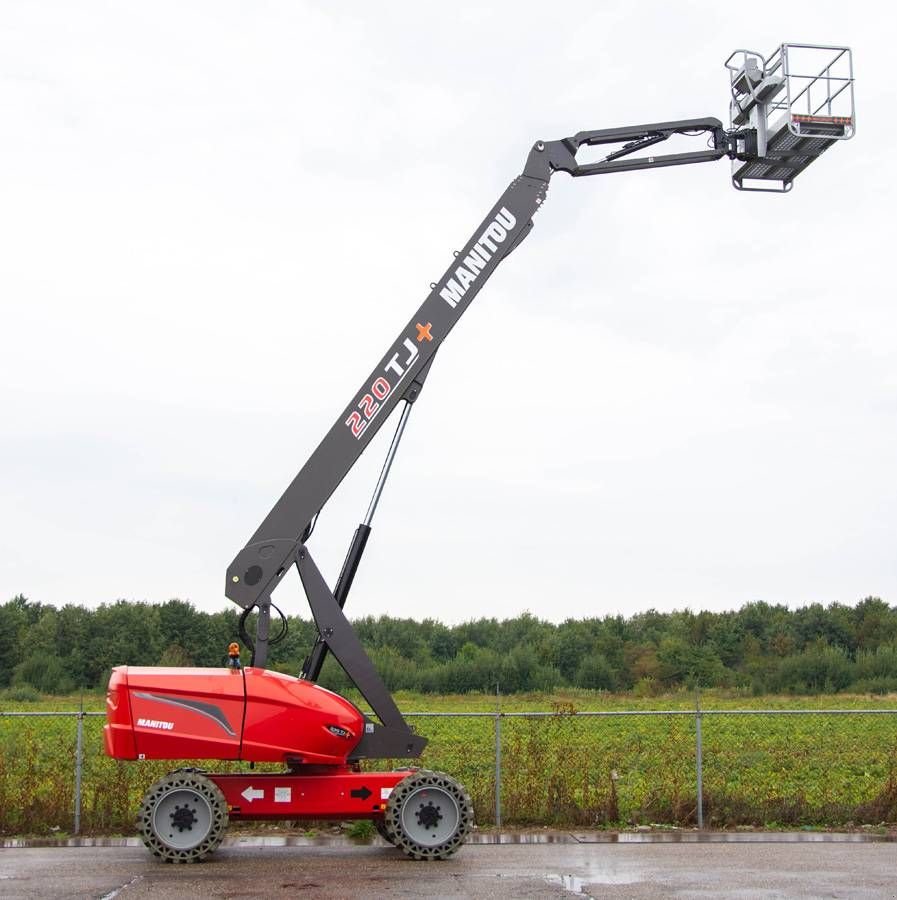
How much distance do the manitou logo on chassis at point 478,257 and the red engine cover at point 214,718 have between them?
431cm

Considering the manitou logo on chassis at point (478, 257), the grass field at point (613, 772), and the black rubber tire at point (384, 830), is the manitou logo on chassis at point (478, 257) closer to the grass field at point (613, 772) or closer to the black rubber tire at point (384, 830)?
the black rubber tire at point (384, 830)

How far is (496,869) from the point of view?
1161cm

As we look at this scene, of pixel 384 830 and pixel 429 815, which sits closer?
pixel 429 815

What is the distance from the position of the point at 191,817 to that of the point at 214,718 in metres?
1.05

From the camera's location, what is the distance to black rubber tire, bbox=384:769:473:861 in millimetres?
11867

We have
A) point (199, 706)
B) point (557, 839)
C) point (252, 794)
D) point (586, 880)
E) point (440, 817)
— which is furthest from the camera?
point (557, 839)

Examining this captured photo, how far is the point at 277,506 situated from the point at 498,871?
4080 mm

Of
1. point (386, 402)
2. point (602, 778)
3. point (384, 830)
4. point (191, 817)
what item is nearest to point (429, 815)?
point (384, 830)

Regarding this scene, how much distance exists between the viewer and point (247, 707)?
11516 mm

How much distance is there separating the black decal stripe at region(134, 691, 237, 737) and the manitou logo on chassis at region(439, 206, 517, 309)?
4711 millimetres

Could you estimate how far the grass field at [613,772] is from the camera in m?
14.7

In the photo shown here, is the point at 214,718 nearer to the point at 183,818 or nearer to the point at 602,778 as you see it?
the point at 183,818

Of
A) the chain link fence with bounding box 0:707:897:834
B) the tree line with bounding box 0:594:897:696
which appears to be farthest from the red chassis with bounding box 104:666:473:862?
the tree line with bounding box 0:594:897:696

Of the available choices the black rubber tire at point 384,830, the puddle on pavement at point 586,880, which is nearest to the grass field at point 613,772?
the black rubber tire at point 384,830
